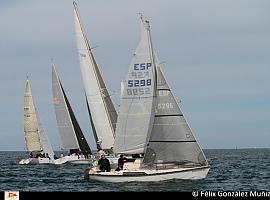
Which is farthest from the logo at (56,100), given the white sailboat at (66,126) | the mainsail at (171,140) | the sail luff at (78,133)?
the mainsail at (171,140)

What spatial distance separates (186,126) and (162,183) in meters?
3.72

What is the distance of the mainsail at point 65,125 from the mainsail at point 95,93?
1769 centimetres

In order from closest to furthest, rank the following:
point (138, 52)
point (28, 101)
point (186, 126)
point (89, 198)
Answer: point (89, 198)
point (186, 126)
point (138, 52)
point (28, 101)

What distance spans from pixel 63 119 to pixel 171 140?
42523mm

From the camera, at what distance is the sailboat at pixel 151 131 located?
1309 inches

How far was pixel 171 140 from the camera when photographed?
3378 centimetres

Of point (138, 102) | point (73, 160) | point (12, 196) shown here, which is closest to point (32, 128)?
point (73, 160)

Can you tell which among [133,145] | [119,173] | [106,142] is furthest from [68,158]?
[119,173]

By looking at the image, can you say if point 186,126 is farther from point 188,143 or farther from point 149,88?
point 149,88

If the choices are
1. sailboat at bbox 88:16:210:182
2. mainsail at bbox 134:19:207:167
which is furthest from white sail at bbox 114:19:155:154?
mainsail at bbox 134:19:207:167

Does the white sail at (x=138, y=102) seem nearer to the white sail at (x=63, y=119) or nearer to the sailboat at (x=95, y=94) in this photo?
the sailboat at (x=95, y=94)

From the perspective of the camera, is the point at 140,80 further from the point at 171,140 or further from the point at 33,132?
the point at 33,132

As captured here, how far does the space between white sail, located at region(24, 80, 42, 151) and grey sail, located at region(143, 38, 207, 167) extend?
5182cm

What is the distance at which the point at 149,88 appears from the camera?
3688cm
